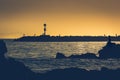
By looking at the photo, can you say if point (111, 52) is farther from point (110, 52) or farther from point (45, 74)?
point (45, 74)

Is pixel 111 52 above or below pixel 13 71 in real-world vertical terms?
below

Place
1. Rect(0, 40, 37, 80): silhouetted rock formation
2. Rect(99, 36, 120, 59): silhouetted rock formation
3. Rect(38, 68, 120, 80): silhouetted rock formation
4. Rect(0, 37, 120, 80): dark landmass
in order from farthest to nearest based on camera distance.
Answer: Rect(99, 36, 120, 59): silhouetted rock formation → Rect(38, 68, 120, 80): silhouetted rock formation → Rect(0, 37, 120, 80): dark landmass → Rect(0, 40, 37, 80): silhouetted rock formation

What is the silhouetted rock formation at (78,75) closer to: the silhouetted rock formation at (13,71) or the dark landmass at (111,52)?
the silhouetted rock formation at (13,71)

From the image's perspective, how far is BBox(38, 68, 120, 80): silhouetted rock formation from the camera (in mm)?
39750

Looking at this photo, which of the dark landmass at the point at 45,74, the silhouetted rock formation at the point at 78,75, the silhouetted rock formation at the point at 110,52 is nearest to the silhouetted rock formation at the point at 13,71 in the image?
the dark landmass at the point at 45,74

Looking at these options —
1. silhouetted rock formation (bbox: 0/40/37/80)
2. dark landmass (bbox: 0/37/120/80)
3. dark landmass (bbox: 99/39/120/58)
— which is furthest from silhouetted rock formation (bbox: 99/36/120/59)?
silhouetted rock formation (bbox: 0/40/37/80)

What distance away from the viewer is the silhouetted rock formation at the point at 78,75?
39750 mm

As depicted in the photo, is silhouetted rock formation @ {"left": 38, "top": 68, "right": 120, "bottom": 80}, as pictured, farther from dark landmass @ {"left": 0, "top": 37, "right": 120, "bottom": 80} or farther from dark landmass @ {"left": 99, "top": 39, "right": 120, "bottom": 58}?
dark landmass @ {"left": 99, "top": 39, "right": 120, "bottom": 58}

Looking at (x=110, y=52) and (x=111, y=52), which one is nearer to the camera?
(x=111, y=52)

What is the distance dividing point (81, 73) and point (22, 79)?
4.09 m

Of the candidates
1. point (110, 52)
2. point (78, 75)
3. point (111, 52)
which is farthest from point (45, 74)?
point (110, 52)

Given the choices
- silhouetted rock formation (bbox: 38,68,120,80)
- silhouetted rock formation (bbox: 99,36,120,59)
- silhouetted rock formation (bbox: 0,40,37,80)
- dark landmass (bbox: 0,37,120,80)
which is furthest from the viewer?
silhouetted rock formation (bbox: 99,36,120,59)

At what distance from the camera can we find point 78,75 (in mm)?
40312

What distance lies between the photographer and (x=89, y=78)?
132ft
